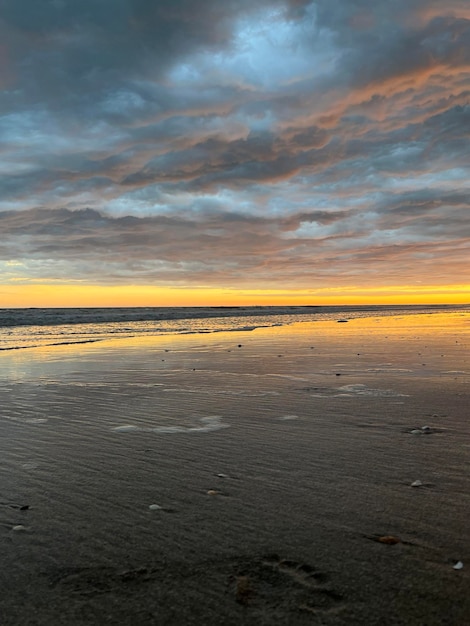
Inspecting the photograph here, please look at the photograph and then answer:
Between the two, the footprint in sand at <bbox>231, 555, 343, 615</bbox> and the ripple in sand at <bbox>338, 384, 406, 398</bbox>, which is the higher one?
the ripple in sand at <bbox>338, 384, 406, 398</bbox>

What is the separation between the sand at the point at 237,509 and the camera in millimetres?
2309

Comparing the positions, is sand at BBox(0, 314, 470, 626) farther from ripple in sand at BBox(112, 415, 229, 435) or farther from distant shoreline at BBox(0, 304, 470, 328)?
distant shoreline at BBox(0, 304, 470, 328)

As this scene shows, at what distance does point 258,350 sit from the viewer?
574 inches

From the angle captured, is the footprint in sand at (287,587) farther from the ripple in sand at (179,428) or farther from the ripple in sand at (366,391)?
the ripple in sand at (366,391)

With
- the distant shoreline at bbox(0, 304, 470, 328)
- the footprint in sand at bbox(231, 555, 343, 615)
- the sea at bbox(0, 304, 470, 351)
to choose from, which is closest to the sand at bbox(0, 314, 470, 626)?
the footprint in sand at bbox(231, 555, 343, 615)

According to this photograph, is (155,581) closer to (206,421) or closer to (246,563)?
(246,563)

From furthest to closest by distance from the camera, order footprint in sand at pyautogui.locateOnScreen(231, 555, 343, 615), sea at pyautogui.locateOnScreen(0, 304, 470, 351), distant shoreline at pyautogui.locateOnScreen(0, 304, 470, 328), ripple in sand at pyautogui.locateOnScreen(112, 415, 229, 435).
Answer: distant shoreline at pyautogui.locateOnScreen(0, 304, 470, 328) < sea at pyautogui.locateOnScreen(0, 304, 470, 351) < ripple in sand at pyautogui.locateOnScreen(112, 415, 229, 435) < footprint in sand at pyautogui.locateOnScreen(231, 555, 343, 615)

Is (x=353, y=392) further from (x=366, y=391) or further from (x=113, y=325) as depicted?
(x=113, y=325)

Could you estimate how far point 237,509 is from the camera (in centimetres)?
331

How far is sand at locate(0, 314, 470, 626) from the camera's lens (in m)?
2.31

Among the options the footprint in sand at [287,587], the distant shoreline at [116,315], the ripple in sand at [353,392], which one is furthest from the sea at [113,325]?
the footprint in sand at [287,587]

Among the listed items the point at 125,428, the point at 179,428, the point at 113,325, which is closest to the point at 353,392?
the point at 179,428

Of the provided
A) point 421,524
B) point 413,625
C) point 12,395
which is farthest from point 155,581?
point 12,395

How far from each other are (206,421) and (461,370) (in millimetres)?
6079
